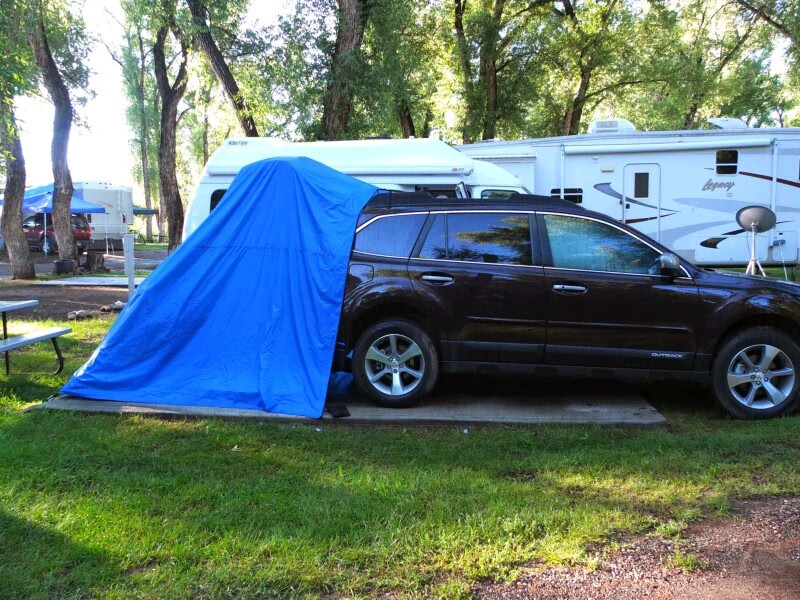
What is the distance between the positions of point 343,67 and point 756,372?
9701 mm

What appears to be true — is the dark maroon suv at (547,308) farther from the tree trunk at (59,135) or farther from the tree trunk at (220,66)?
the tree trunk at (59,135)

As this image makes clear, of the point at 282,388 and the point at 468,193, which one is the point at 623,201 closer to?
the point at 468,193

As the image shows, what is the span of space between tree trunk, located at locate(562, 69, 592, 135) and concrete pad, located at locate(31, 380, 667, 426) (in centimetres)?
1733

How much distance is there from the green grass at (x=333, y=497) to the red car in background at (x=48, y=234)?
24455mm

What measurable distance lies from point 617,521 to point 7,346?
5432mm

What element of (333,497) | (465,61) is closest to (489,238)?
(333,497)

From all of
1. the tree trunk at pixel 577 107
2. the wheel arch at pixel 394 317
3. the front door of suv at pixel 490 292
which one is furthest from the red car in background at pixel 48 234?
the front door of suv at pixel 490 292

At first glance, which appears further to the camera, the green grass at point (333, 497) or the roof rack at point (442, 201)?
the roof rack at point (442, 201)

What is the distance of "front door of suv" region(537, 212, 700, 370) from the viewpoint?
208 inches

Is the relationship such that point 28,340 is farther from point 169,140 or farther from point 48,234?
point 48,234

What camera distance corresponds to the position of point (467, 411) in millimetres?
5438

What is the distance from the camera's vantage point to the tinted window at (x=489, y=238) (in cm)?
555

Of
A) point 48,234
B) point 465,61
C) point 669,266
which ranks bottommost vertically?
point 669,266

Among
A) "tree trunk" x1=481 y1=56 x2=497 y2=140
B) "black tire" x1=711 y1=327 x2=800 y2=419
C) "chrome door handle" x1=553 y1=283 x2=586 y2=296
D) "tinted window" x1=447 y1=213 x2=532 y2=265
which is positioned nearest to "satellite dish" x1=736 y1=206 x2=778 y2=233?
"black tire" x1=711 y1=327 x2=800 y2=419
